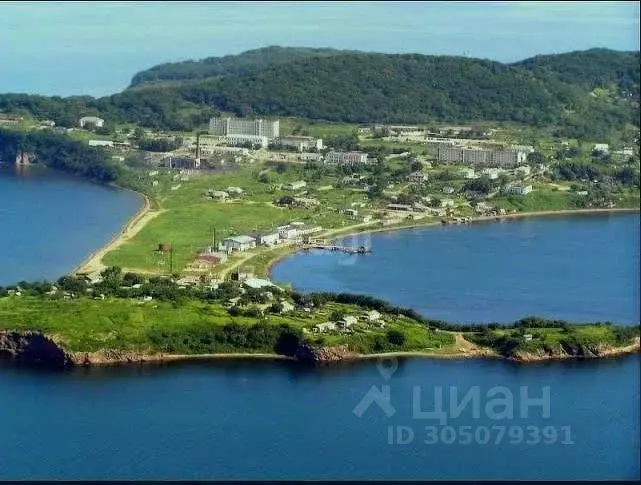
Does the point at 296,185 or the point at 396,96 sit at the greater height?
the point at 396,96

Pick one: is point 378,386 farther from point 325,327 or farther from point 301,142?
point 301,142

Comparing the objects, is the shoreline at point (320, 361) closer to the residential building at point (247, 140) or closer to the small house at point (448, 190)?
the small house at point (448, 190)

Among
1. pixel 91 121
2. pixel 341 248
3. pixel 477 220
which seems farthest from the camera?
pixel 91 121

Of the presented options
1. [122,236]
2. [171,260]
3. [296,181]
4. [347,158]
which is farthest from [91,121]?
[171,260]

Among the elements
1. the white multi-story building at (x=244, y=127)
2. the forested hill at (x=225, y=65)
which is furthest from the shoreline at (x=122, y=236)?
the forested hill at (x=225, y=65)

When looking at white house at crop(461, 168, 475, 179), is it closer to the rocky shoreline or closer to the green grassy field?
the green grassy field

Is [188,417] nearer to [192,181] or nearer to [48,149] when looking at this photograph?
[192,181]

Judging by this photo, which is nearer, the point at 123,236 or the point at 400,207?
the point at 123,236
